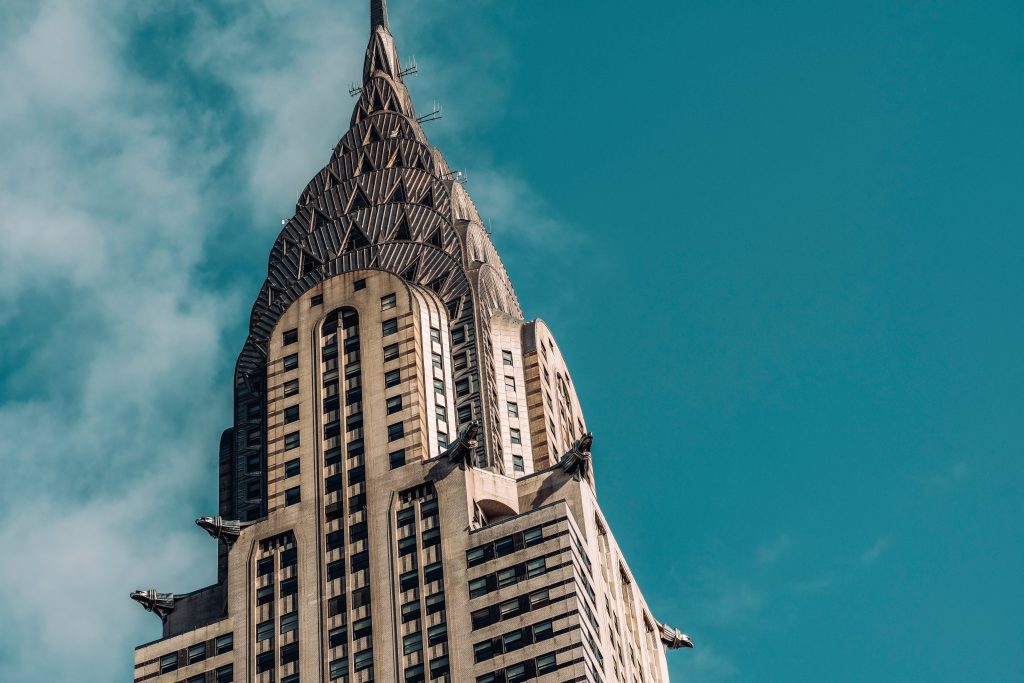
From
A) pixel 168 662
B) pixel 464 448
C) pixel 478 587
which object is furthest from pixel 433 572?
pixel 168 662

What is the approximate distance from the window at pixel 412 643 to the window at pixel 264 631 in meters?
12.7

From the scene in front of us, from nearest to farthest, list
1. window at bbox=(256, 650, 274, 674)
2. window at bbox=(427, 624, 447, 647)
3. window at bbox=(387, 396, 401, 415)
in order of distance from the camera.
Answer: window at bbox=(427, 624, 447, 647)
window at bbox=(256, 650, 274, 674)
window at bbox=(387, 396, 401, 415)

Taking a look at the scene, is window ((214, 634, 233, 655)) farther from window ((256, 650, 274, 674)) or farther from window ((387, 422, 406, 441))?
window ((387, 422, 406, 441))

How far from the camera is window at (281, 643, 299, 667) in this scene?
172125 mm

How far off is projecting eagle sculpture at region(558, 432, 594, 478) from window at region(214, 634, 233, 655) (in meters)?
31.6

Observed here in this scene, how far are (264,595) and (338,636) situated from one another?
944cm

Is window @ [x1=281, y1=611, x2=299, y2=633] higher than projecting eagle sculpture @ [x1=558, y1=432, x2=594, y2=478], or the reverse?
projecting eagle sculpture @ [x1=558, y1=432, x2=594, y2=478]

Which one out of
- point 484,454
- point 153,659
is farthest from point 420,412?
point 153,659

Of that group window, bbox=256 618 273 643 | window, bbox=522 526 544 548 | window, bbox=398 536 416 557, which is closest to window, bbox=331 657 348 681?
window, bbox=256 618 273 643

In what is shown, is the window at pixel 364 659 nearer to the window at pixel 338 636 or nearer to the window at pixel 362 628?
the window at pixel 362 628

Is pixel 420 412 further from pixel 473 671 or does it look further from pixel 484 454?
pixel 473 671

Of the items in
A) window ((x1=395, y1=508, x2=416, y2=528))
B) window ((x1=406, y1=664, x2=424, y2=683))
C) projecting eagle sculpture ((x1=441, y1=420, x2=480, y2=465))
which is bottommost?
window ((x1=406, y1=664, x2=424, y2=683))

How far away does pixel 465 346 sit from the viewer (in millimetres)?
196875

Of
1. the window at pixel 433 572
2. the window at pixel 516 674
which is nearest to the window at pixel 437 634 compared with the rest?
the window at pixel 433 572
